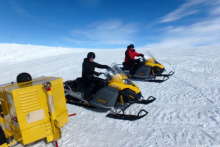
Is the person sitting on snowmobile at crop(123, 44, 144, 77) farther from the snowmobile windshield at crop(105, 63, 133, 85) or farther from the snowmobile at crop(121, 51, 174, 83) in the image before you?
the snowmobile windshield at crop(105, 63, 133, 85)

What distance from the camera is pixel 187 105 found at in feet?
14.9

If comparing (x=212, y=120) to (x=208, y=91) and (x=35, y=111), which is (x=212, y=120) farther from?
(x=35, y=111)

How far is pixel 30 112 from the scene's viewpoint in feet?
8.89

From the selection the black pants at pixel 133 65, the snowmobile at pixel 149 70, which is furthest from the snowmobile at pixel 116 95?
the black pants at pixel 133 65

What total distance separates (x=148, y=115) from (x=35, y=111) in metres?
2.81

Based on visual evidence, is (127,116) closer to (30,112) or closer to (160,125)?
(160,125)

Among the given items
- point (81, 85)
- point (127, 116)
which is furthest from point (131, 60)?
point (127, 116)

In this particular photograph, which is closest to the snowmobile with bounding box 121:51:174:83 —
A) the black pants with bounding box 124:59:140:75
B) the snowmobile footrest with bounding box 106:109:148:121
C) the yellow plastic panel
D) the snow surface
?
the black pants with bounding box 124:59:140:75

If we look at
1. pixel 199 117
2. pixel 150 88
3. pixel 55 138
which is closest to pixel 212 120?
pixel 199 117

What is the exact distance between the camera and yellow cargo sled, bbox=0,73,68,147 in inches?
103

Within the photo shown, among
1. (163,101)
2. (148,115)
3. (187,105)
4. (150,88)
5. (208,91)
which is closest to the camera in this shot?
(148,115)

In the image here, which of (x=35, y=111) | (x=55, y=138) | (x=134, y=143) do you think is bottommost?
(x=134, y=143)

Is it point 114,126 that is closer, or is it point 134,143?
point 134,143

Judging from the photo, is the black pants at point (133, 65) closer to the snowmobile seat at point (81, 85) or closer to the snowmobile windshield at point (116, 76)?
the snowmobile windshield at point (116, 76)
